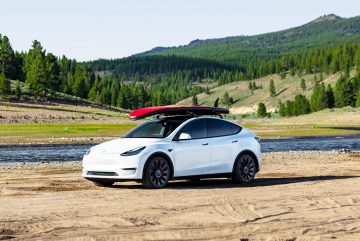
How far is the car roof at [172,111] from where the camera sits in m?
17.7

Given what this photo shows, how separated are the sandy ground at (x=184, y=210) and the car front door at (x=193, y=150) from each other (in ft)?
1.54

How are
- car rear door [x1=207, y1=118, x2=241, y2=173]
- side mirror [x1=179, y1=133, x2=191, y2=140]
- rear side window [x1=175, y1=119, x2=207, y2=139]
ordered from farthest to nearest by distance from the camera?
car rear door [x1=207, y1=118, x2=241, y2=173]
rear side window [x1=175, y1=119, x2=207, y2=139]
side mirror [x1=179, y1=133, x2=191, y2=140]

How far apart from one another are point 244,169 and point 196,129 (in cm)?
181

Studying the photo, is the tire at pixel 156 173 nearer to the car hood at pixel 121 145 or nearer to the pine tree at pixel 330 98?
the car hood at pixel 121 145

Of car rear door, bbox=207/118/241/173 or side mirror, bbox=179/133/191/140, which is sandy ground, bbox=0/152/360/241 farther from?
side mirror, bbox=179/133/191/140

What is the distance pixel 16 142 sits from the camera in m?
49.2

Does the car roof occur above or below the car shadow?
above

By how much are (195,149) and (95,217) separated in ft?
19.5

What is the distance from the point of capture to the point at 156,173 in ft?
55.5

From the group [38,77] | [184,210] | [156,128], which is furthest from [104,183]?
[38,77]

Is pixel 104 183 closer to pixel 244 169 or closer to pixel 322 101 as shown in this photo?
pixel 244 169

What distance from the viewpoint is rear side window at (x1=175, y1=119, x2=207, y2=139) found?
58.6 ft

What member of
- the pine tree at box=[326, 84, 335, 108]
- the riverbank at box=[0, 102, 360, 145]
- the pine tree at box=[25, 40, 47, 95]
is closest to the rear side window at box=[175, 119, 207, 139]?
the riverbank at box=[0, 102, 360, 145]

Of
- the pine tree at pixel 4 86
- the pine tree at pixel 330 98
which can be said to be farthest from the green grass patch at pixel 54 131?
the pine tree at pixel 330 98
